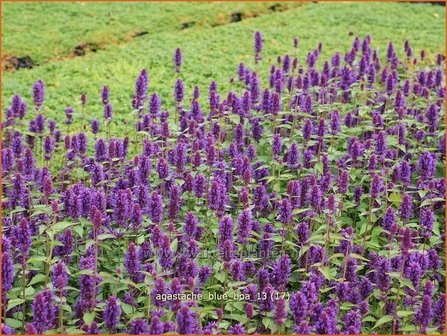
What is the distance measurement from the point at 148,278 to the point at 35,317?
0.67m

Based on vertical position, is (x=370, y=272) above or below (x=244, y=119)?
below

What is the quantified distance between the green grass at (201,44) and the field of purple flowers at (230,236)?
11.1ft

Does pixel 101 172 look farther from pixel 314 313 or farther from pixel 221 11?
pixel 221 11

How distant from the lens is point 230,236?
464 centimetres

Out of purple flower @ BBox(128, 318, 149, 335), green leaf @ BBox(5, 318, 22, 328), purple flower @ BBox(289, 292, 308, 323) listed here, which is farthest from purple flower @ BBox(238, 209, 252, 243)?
green leaf @ BBox(5, 318, 22, 328)

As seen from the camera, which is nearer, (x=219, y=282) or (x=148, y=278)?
(x=148, y=278)

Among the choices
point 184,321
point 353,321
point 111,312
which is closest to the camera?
point 184,321

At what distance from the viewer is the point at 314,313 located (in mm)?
4273

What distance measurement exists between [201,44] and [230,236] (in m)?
8.71

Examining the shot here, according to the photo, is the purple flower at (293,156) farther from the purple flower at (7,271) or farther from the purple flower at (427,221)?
the purple flower at (7,271)

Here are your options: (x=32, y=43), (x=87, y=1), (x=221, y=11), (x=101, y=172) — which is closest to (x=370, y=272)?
(x=101, y=172)

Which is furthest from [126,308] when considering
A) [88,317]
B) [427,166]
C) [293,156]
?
[427,166]

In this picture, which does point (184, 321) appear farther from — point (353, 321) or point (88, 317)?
point (353, 321)

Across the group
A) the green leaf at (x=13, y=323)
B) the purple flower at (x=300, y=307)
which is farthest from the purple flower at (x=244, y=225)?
the green leaf at (x=13, y=323)
